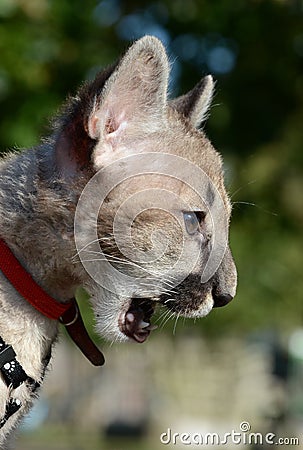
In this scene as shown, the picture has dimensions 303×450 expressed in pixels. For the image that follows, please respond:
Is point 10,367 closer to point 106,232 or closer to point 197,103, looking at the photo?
point 106,232

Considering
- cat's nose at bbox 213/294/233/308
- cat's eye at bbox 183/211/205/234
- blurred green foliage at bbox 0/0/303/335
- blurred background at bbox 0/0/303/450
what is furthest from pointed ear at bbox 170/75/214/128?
blurred green foliage at bbox 0/0/303/335

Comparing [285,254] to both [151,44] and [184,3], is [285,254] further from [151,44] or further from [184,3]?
[151,44]

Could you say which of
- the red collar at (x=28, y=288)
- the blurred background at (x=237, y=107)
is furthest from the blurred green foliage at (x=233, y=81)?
the red collar at (x=28, y=288)

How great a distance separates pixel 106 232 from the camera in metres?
3.50

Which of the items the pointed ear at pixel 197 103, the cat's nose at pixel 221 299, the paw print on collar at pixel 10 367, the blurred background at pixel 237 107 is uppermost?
the paw print on collar at pixel 10 367

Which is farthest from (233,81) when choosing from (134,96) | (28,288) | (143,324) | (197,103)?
(28,288)

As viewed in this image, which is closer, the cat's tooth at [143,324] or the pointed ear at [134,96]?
the pointed ear at [134,96]

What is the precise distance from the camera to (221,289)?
353 cm

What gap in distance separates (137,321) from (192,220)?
17.4 inches

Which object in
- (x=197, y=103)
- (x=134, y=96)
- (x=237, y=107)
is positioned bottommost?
(x=237, y=107)

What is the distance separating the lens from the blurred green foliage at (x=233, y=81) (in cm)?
620

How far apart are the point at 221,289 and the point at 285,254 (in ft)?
17.3

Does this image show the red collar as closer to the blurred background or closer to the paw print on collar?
the paw print on collar

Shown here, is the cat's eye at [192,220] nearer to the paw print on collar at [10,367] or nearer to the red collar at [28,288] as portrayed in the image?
the red collar at [28,288]
